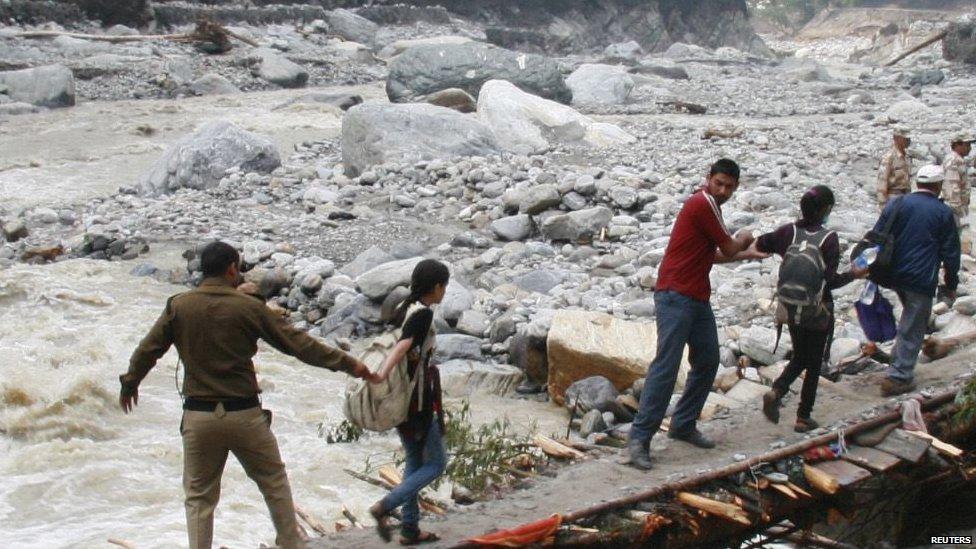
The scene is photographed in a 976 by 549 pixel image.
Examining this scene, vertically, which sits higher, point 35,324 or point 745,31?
point 745,31

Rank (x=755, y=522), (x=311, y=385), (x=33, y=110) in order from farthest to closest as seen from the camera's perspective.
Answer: (x=33, y=110) < (x=311, y=385) < (x=755, y=522)

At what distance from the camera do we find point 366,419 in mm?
4195

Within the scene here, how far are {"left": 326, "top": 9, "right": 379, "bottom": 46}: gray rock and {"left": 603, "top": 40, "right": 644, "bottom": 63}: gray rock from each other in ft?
27.4

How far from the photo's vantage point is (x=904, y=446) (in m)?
5.35

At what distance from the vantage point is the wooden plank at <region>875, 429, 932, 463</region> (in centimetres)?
528

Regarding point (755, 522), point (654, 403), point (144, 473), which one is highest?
point (654, 403)

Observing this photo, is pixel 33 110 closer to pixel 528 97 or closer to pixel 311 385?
pixel 528 97

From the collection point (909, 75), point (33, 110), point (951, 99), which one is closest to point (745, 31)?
A: point (909, 75)

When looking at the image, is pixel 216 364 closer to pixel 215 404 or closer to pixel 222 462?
pixel 215 404

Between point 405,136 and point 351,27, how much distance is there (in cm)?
2248

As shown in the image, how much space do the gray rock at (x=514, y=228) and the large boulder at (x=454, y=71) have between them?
8.49 m

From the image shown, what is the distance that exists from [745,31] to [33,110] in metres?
42.8

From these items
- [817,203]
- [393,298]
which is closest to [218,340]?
[817,203]

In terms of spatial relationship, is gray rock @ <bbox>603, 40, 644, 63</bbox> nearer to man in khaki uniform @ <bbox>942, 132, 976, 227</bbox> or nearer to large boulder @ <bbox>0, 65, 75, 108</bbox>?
large boulder @ <bbox>0, 65, 75, 108</bbox>
